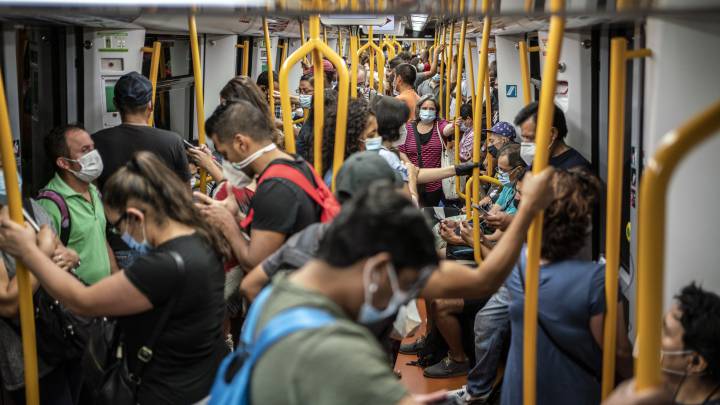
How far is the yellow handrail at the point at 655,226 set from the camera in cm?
139

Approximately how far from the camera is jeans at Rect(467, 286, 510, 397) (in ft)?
13.1

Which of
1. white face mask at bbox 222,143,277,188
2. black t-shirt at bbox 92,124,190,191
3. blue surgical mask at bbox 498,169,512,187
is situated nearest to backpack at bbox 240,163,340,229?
white face mask at bbox 222,143,277,188

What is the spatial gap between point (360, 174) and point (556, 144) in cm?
180

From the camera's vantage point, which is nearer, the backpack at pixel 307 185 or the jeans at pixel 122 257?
the backpack at pixel 307 185

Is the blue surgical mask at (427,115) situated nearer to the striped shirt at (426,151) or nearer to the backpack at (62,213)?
the striped shirt at (426,151)

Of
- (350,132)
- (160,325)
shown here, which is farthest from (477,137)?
(160,325)

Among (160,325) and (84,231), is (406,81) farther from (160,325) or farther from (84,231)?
(160,325)

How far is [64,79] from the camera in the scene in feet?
16.5

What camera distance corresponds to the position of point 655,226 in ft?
4.80

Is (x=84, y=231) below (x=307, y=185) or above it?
below

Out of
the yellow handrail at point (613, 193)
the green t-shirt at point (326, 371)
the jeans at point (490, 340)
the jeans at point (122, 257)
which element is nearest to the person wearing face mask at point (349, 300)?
the green t-shirt at point (326, 371)

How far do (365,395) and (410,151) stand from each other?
576 cm

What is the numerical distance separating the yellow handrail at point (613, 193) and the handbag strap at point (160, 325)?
126cm

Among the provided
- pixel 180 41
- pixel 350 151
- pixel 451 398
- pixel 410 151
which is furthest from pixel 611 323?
pixel 180 41
